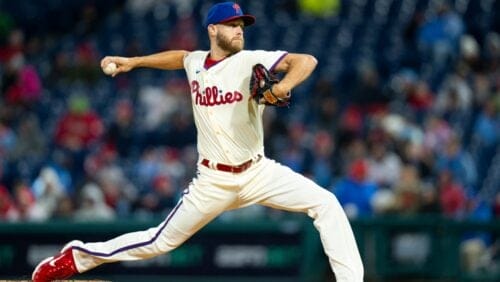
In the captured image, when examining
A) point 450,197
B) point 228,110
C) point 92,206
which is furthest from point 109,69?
point 450,197

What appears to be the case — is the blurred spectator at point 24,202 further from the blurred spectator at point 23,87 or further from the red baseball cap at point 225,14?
the red baseball cap at point 225,14

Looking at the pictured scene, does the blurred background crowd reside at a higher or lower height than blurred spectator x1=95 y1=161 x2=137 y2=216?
higher

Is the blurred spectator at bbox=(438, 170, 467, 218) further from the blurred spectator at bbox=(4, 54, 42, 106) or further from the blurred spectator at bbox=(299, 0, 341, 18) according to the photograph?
the blurred spectator at bbox=(4, 54, 42, 106)

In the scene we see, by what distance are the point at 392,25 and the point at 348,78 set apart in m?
1.21

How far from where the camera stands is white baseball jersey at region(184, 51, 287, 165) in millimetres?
7473

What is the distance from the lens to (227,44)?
751cm

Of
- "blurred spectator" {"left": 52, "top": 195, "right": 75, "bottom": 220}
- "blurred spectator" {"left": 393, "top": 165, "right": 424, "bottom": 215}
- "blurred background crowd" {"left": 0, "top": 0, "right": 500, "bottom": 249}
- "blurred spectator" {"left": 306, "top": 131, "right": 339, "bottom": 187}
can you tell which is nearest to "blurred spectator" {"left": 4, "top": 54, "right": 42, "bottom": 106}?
"blurred background crowd" {"left": 0, "top": 0, "right": 500, "bottom": 249}

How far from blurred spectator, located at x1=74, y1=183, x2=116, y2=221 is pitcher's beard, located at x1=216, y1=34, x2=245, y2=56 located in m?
5.98

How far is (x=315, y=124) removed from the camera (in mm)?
15234

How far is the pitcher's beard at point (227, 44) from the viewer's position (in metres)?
7.50

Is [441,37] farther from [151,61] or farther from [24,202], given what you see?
[151,61]

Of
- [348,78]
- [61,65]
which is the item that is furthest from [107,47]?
[348,78]

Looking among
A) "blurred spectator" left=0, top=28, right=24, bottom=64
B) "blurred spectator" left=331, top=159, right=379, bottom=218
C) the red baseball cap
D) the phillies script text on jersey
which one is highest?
the red baseball cap

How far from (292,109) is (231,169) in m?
8.04
